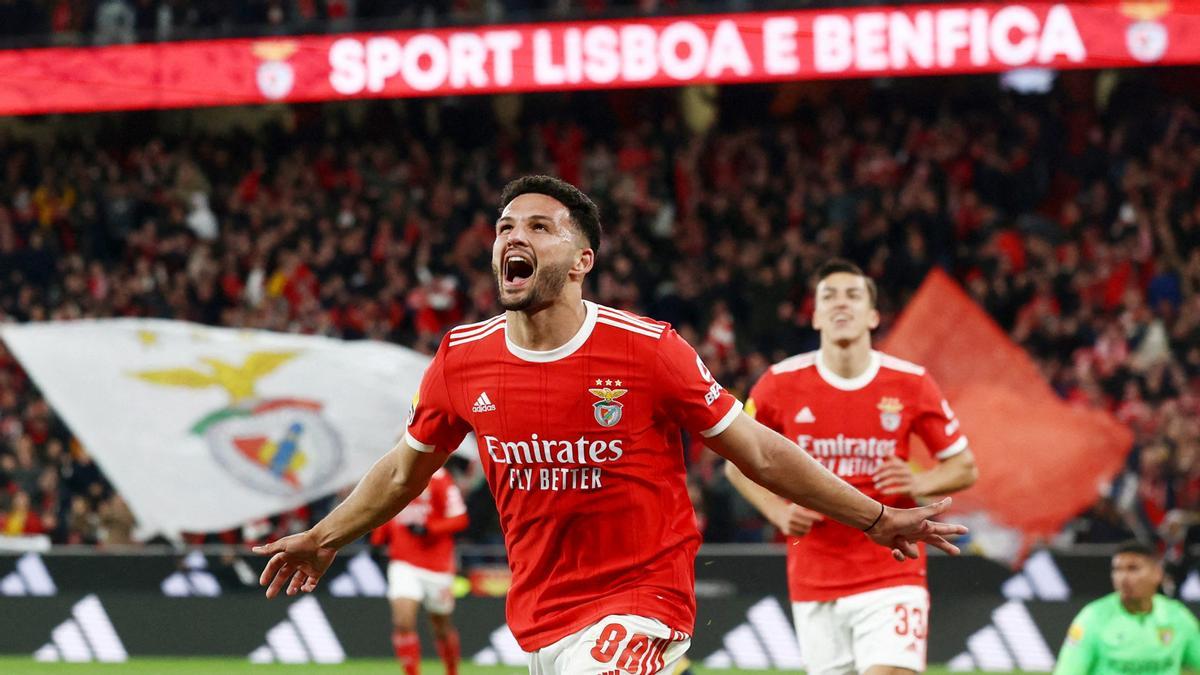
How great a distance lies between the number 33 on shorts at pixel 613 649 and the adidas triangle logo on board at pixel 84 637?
1130 centimetres

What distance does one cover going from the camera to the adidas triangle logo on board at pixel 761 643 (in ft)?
47.3

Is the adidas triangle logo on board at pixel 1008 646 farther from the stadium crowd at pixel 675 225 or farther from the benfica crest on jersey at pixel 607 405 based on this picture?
the benfica crest on jersey at pixel 607 405

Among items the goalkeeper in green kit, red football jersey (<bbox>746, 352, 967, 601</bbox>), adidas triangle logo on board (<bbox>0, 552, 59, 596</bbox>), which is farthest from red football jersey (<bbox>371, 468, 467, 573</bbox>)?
the goalkeeper in green kit

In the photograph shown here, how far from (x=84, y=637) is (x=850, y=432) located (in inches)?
394

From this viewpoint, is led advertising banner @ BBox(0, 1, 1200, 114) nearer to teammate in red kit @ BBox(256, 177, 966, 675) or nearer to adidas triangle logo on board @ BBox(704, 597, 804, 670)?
adidas triangle logo on board @ BBox(704, 597, 804, 670)

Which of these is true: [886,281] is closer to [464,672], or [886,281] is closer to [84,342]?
[464,672]

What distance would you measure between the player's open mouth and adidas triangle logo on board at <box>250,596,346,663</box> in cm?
1067

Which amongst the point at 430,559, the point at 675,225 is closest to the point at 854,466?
the point at 430,559

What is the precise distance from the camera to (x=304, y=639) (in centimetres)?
1528

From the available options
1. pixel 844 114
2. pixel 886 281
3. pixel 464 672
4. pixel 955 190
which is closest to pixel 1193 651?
pixel 464 672

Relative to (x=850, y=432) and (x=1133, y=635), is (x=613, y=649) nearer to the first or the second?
(x=850, y=432)

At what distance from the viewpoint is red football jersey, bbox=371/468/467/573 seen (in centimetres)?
1320

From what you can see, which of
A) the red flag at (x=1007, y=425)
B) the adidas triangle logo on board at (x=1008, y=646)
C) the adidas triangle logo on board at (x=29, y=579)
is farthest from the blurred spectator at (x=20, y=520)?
the adidas triangle logo on board at (x=1008, y=646)

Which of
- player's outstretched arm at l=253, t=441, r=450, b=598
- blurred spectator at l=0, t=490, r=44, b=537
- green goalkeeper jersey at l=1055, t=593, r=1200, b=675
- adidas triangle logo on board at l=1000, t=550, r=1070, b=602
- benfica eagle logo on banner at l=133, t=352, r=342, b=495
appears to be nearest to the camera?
player's outstretched arm at l=253, t=441, r=450, b=598
